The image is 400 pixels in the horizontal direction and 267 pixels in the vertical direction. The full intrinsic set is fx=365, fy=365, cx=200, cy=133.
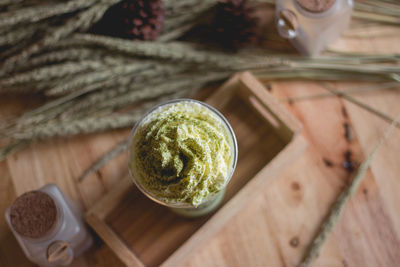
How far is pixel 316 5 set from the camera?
73cm

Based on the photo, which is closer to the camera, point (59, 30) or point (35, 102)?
point (59, 30)

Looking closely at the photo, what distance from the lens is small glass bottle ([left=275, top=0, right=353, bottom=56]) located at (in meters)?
0.73

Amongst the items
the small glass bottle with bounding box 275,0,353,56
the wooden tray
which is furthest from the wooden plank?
the small glass bottle with bounding box 275,0,353,56

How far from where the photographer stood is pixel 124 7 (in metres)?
0.73

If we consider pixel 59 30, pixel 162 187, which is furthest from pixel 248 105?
pixel 59 30

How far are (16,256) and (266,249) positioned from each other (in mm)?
516

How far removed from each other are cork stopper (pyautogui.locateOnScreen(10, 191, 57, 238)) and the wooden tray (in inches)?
3.2

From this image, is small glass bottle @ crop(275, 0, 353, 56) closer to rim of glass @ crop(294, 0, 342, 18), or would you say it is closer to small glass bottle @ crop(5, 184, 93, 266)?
rim of glass @ crop(294, 0, 342, 18)

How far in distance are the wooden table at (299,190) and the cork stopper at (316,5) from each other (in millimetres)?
168

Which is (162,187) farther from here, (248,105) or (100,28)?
(100,28)

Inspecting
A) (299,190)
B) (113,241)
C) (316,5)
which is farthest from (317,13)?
(113,241)

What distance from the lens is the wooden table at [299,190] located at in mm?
753

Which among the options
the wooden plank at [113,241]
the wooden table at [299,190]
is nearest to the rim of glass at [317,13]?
the wooden table at [299,190]

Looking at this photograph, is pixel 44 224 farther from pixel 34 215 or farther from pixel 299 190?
pixel 299 190
